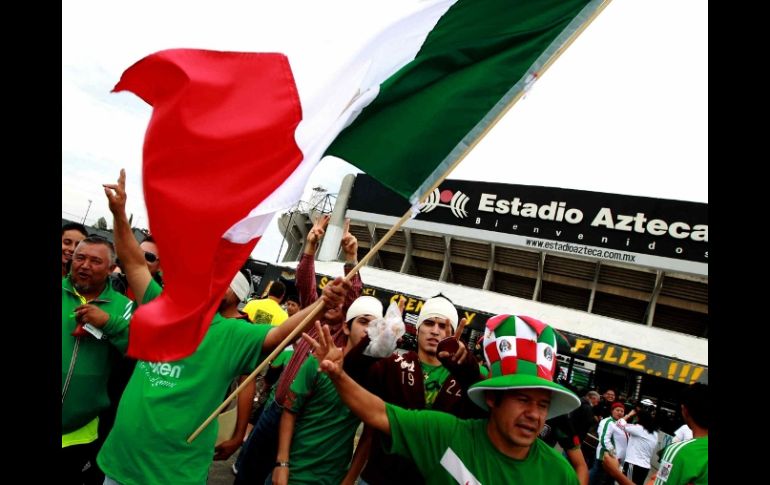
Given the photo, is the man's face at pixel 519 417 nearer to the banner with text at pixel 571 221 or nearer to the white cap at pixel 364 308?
the white cap at pixel 364 308

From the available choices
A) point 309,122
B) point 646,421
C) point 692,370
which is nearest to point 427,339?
point 309,122

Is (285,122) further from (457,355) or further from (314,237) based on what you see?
(457,355)

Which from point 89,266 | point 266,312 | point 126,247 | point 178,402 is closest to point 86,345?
point 89,266

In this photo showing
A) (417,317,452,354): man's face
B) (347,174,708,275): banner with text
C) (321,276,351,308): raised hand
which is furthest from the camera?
(347,174,708,275): banner with text

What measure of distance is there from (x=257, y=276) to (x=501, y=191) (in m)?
11.9

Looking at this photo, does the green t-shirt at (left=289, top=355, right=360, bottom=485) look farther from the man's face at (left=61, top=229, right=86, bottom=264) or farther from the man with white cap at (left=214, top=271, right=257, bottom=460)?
the man's face at (left=61, top=229, right=86, bottom=264)

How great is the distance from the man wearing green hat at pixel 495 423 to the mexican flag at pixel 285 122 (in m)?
0.66

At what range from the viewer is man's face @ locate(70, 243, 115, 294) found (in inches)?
120

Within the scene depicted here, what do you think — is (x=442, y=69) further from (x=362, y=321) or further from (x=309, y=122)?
(x=362, y=321)

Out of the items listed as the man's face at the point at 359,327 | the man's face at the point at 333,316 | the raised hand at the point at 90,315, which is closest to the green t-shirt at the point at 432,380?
the man's face at the point at 359,327

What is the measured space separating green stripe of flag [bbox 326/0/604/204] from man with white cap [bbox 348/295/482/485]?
36.4 inches

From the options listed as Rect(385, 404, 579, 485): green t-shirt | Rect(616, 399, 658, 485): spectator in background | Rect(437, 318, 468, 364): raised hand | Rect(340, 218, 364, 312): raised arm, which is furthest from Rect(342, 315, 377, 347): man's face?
Rect(616, 399, 658, 485): spectator in background

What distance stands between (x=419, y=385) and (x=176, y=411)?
1.30 m

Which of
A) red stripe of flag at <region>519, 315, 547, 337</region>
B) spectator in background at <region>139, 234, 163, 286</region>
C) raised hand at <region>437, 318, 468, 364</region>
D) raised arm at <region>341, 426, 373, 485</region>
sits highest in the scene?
red stripe of flag at <region>519, 315, 547, 337</region>
